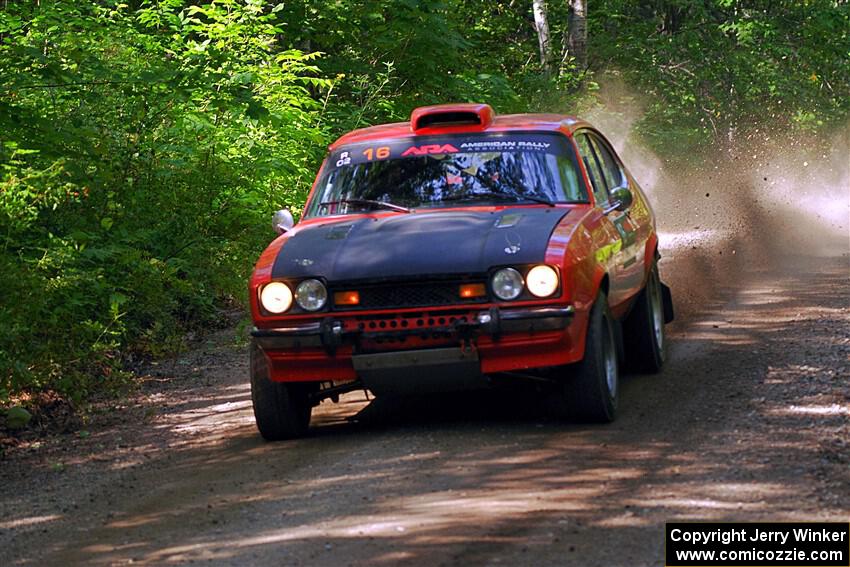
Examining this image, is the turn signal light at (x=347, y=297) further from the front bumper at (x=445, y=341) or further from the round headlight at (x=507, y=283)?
the round headlight at (x=507, y=283)

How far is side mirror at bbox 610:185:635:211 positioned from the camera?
9352mm

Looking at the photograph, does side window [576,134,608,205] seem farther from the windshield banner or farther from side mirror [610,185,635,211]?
the windshield banner

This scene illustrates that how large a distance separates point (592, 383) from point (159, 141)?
6.89 meters

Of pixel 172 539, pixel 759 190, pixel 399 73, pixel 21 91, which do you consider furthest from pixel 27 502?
pixel 759 190

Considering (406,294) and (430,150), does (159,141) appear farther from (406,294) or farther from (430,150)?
(406,294)

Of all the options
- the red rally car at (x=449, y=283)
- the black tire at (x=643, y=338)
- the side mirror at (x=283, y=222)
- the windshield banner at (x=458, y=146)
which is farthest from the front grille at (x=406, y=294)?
the black tire at (x=643, y=338)

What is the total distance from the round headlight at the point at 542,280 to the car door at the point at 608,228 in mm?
699

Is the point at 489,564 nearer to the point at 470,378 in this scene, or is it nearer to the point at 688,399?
the point at 470,378

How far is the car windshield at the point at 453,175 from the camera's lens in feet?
29.6

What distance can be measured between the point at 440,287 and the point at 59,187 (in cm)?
372

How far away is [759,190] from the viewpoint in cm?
2667

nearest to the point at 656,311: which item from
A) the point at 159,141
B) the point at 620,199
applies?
the point at 620,199

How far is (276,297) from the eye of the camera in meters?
8.16

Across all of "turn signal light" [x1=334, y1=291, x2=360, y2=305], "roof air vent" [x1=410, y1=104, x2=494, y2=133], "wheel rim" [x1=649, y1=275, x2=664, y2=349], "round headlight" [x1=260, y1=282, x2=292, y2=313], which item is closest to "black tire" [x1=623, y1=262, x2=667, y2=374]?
"wheel rim" [x1=649, y1=275, x2=664, y2=349]
